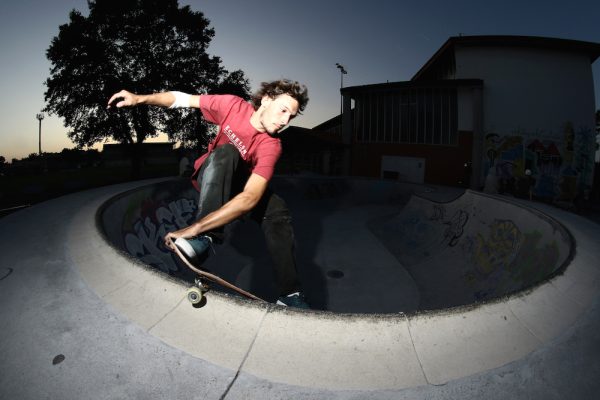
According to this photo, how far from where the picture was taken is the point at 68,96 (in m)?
19.8

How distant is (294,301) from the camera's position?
2.72 m

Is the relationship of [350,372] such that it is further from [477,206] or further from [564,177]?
[564,177]

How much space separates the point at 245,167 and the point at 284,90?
899mm

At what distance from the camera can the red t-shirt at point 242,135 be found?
2.65 m

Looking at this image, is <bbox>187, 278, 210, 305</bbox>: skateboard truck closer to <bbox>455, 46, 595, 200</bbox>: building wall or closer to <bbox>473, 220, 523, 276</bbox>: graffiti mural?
<bbox>473, 220, 523, 276</bbox>: graffiti mural

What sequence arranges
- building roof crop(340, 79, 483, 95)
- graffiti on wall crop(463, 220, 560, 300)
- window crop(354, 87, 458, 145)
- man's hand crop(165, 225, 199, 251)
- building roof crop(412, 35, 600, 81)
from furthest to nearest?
window crop(354, 87, 458, 145) → building roof crop(340, 79, 483, 95) → building roof crop(412, 35, 600, 81) → graffiti on wall crop(463, 220, 560, 300) → man's hand crop(165, 225, 199, 251)

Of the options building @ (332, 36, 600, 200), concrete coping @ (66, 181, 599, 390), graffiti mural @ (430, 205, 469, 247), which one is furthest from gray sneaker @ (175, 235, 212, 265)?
building @ (332, 36, 600, 200)

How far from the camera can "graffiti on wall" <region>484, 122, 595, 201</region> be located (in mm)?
18609

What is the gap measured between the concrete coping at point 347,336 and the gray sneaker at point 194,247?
0.38 meters

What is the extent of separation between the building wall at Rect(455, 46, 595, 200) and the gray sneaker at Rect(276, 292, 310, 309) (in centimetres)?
2063

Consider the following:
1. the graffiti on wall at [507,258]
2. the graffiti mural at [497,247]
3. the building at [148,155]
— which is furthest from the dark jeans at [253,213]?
the building at [148,155]

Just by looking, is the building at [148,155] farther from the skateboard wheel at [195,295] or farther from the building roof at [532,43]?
the skateboard wheel at [195,295]

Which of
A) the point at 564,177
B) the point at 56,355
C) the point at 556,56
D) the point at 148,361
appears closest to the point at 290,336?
the point at 148,361

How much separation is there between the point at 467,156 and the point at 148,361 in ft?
69.7
